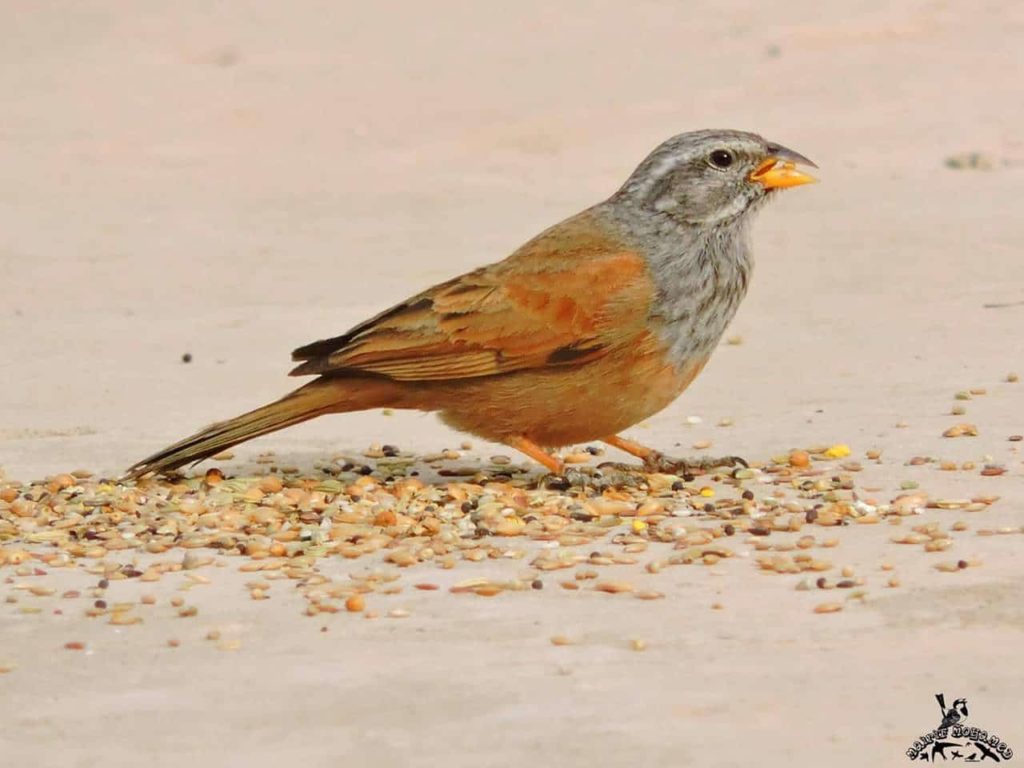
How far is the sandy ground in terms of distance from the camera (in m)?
5.20

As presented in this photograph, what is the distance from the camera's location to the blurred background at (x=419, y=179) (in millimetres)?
9547

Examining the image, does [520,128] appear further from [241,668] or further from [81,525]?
[241,668]

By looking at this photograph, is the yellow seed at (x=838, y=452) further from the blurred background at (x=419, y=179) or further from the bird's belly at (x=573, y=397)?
the bird's belly at (x=573, y=397)

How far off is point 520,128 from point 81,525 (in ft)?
26.9

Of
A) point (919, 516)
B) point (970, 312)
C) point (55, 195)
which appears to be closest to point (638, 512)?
point (919, 516)

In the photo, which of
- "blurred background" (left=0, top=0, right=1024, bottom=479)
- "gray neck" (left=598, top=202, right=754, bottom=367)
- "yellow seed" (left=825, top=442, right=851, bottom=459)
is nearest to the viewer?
"gray neck" (left=598, top=202, right=754, bottom=367)

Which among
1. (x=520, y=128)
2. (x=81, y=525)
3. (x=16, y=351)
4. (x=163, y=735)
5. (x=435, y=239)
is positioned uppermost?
(x=520, y=128)

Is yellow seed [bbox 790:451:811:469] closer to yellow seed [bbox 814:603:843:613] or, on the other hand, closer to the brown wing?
the brown wing

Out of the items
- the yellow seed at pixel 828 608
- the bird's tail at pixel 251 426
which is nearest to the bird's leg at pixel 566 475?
the bird's tail at pixel 251 426

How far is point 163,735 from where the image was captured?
512cm

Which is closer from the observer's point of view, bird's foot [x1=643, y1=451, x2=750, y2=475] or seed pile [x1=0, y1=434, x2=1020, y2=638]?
seed pile [x1=0, y1=434, x2=1020, y2=638]

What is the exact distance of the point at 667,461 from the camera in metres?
7.99

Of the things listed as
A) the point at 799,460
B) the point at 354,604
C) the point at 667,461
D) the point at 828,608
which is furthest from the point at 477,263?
the point at 828,608

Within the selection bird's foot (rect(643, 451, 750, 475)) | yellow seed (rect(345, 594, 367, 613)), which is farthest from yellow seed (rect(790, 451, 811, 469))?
yellow seed (rect(345, 594, 367, 613))
